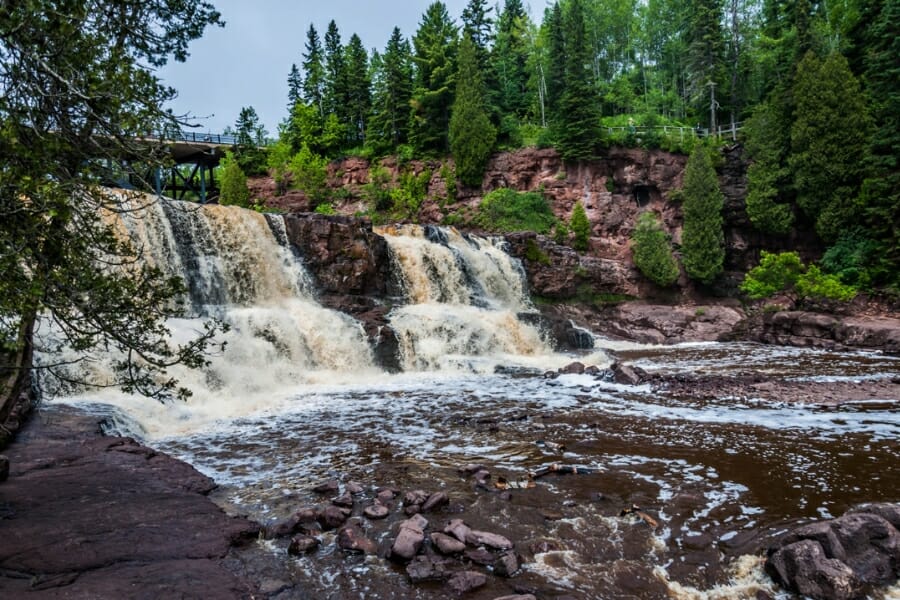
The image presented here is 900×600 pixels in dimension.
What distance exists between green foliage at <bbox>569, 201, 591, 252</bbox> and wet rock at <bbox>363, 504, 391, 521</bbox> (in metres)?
26.8

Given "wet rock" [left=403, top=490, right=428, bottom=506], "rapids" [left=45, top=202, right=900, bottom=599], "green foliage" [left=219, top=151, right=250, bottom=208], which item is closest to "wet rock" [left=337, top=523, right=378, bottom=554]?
"rapids" [left=45, top=202, right=900, bottom=599]

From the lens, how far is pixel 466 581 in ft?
13.8

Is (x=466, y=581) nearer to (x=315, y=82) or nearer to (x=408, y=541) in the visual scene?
(x=408, y=541)

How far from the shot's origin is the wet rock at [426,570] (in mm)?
4371

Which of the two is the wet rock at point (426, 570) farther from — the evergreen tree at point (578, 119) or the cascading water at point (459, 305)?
the evergreen tree at point (578, 119)

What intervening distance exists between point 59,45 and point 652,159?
112 ft

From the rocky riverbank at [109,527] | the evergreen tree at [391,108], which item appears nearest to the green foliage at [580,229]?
the evergreen tree at [391,108]

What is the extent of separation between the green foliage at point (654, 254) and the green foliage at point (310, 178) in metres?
21.8

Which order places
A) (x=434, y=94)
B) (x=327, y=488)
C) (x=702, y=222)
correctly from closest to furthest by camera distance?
(x=327, y=488) → (x=702, y=222) → (x=434, y=94)

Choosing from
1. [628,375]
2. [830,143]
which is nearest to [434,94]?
[830,143]

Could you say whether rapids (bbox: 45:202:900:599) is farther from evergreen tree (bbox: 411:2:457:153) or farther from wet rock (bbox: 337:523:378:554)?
evergreen tree (bbox: 411:2:457:153)

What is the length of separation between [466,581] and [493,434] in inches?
192

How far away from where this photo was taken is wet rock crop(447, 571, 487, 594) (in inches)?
164

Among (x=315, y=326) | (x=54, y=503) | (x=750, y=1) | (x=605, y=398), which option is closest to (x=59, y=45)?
(x=54, y=503)
